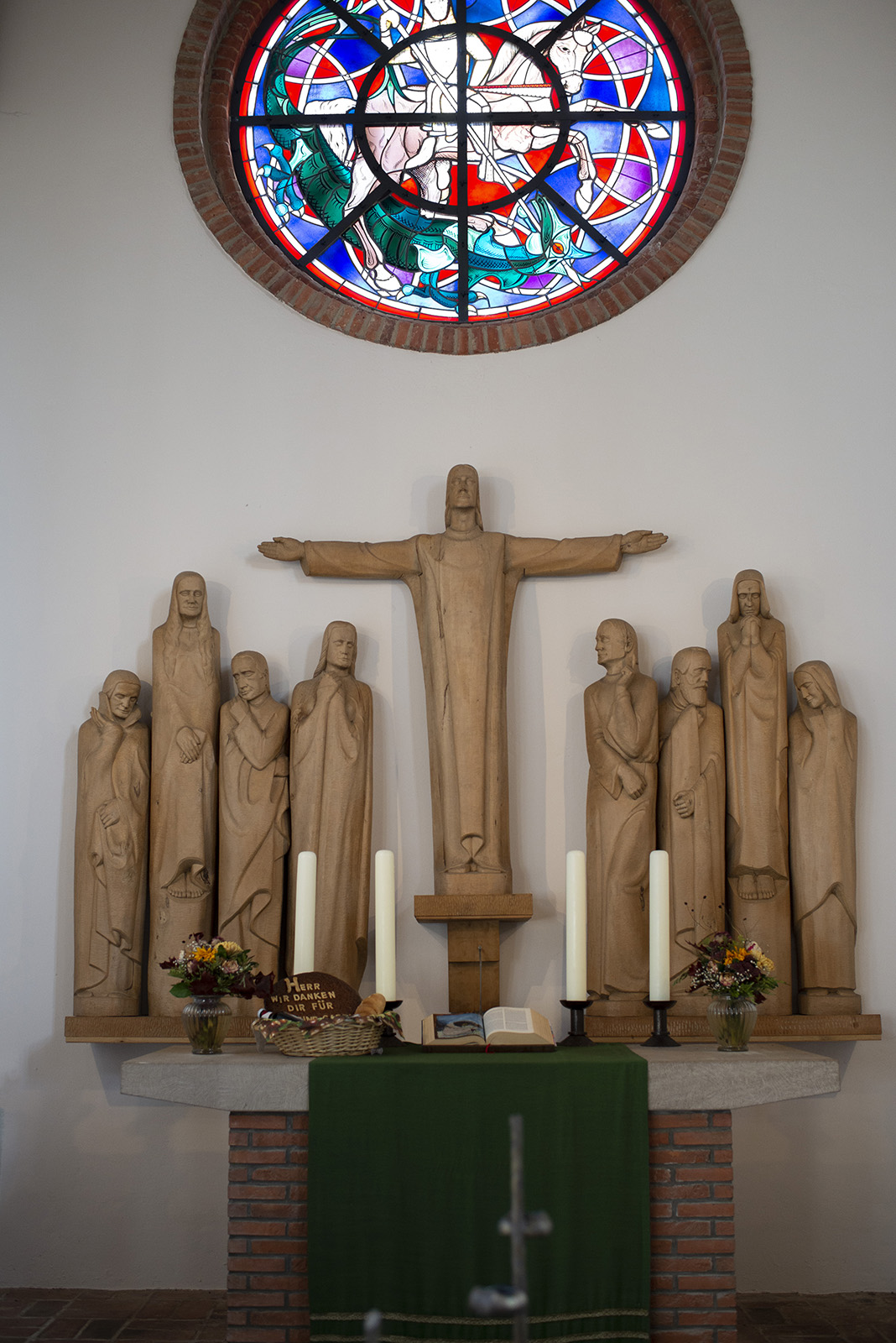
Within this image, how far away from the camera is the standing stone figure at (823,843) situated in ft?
16.2

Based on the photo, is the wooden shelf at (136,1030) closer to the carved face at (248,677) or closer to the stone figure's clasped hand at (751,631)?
the carved face at (248,677)

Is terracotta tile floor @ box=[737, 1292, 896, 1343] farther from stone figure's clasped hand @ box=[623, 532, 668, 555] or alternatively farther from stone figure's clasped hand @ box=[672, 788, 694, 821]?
stone figure's clasped hand @ box=[623, 532, 668, 555]

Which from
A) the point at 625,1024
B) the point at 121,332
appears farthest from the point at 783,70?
the point at 625,1024

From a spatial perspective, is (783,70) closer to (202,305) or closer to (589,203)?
(589,203)

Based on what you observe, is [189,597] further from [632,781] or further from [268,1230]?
[268,1230]

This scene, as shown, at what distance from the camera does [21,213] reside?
5820 millimetres

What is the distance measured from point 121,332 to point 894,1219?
16.2 feet

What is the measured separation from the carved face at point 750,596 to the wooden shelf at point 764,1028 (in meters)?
1.63

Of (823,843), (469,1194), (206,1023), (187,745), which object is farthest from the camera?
(187,745)

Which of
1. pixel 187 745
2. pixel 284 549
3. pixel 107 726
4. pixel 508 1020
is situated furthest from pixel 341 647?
pixel 508 1020

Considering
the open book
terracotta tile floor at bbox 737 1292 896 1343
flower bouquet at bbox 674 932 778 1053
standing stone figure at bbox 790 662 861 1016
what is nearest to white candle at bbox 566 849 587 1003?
the open book

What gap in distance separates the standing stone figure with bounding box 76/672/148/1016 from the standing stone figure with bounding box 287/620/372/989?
0.62 m

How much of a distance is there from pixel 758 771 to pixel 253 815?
6.73 feet

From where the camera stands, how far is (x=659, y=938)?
13.6 feet
